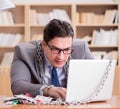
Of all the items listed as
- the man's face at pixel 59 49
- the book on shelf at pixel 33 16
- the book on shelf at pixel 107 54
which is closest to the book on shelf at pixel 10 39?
the book on shelf at pixel 33 16

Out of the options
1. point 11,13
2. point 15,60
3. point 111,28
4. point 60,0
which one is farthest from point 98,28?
point 15,60

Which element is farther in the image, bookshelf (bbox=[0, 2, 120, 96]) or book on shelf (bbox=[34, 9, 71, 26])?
book on shelf (bbox=[34, 9, 71, 26])

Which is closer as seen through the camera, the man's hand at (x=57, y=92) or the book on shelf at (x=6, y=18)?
the man's hand at (x=57, y=92)

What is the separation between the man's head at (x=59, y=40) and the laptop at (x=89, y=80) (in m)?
0.35

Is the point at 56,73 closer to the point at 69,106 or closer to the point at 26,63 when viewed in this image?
the point at 26,63

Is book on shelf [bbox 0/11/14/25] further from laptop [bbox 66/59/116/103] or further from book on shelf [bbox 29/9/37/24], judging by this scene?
laptop [bbox 66/59/116/103]

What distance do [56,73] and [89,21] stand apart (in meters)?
3.26

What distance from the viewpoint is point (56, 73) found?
2.23 metres

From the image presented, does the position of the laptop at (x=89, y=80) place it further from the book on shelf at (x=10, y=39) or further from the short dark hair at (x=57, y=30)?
the book on shelf at (x=10, y=39)

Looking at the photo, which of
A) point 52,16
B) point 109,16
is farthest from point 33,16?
point 109,16

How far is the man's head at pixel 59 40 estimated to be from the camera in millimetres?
2027

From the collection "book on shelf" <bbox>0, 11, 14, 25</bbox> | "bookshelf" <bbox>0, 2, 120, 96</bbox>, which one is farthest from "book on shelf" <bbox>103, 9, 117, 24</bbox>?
"book on shelf" <bbox>0, 11, 14, 25</bbox>

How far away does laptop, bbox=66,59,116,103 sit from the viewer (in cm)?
166

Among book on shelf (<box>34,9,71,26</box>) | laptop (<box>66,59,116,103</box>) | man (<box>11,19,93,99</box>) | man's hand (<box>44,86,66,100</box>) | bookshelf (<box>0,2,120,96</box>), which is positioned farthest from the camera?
book on shelf (<box>34,9,71,26</box>)
